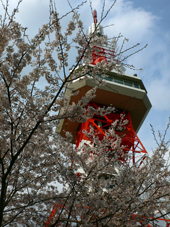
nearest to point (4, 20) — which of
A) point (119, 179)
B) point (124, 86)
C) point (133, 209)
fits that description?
point (119, 179)

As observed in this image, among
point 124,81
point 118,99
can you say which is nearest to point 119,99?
point 118,99

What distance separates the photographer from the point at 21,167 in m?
4.55

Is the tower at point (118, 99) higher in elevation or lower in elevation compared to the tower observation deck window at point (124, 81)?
lower

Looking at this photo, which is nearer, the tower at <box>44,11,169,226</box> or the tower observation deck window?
the tower at <box>44,11,169,226</box>

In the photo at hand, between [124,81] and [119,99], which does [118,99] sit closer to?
[119,99]

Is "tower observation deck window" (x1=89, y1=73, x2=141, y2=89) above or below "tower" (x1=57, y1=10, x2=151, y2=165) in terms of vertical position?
above

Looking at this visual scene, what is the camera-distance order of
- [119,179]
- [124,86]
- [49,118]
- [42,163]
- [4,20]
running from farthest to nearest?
[124,86], [42,163], [119,179], [49,118], [4,20]

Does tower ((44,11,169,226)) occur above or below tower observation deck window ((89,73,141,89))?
below

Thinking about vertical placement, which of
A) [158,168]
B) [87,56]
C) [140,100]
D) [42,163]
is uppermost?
[140,100]

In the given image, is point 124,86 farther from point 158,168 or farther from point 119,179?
point 119,179

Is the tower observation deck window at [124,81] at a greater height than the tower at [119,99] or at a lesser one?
greater

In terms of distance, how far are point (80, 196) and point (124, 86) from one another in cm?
1264

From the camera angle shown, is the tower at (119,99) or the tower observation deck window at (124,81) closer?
the tower at (119,99)

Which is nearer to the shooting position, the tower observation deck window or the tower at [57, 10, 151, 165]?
the tower at [57, 10, 151, 165]
